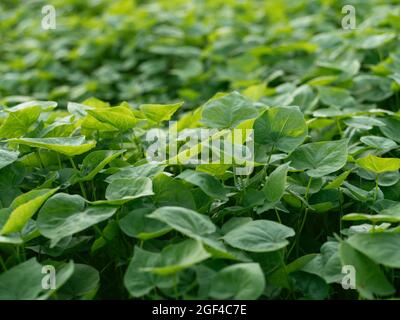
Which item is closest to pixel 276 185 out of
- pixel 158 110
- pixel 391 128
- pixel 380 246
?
pixel 380 246

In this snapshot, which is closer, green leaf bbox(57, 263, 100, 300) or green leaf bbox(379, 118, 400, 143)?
→ green leaf bbox(57, 263, 100, 300)

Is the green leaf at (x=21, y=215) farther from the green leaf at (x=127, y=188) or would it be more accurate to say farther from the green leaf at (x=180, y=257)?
the green leaf at (x=180, y=257)

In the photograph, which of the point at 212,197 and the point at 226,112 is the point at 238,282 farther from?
the point at 226,112

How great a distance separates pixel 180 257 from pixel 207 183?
0.66 ft

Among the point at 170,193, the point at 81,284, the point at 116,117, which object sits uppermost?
the point at 116,117

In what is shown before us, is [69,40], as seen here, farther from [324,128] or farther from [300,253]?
[300,253]

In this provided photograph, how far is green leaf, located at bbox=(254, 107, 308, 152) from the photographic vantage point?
124 centimetres

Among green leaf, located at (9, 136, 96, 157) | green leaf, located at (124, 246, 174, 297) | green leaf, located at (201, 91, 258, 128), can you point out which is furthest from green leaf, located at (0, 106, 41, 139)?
green leaf, located at (124, 246, 174, 297)

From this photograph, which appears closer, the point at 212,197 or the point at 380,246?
the point at 380,246

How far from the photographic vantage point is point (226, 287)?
94cm

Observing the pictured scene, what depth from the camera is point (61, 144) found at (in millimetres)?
1193

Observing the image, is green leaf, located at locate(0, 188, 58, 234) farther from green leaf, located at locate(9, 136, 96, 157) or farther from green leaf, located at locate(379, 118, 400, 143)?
green leaf, located at locate(379, 118, 400, 143)

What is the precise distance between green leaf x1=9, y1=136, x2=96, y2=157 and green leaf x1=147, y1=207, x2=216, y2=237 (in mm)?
287
